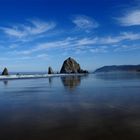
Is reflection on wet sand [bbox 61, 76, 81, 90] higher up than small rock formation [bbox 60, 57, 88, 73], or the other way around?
small rock formation [bbox 60, 57, 88, 73]

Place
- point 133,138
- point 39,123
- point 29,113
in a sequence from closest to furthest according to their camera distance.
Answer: point 133,138
point 39,123
point 29,113

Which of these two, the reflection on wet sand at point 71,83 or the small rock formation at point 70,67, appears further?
the small rock formation at point 70,67

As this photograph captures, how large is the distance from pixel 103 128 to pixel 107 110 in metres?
3.99

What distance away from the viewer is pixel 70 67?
179500 millimetres

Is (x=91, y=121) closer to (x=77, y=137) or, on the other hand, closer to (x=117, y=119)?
(x=117, y=119)

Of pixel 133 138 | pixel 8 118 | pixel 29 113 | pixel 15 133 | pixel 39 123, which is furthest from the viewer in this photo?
pixel 29 113

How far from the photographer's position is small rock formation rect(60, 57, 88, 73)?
178 meters

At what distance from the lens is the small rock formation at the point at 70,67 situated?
177875 mm

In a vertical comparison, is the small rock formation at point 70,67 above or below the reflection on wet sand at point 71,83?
above

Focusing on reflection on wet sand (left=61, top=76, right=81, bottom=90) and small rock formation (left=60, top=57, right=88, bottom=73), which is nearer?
reflection on wet sand (left=61, top=76, right=81, bottom=90)

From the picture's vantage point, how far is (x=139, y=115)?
12.0m

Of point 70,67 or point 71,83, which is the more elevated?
point 70,67

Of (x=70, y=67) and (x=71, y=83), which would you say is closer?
(x=71, y=83)

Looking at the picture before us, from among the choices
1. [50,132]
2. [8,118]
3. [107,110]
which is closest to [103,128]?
[50,132]
